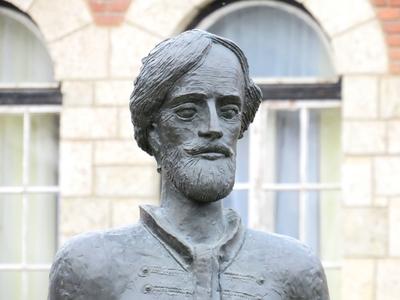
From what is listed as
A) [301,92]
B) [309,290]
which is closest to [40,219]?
[301,92]

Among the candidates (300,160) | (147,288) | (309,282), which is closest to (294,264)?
(309,282)

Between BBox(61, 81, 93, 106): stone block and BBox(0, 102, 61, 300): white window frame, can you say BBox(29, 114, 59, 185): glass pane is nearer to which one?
BBox(0, 102, 61, 300): white window frame

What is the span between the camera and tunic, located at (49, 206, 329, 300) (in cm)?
430

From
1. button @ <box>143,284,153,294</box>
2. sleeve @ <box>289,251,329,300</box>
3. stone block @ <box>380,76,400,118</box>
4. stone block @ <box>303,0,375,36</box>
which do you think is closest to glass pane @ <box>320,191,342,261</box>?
stone block @ <box>380,76,400,118</box>

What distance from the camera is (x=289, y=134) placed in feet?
41.3

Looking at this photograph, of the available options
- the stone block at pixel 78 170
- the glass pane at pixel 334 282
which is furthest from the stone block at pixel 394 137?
the stone block at pixel 78 170

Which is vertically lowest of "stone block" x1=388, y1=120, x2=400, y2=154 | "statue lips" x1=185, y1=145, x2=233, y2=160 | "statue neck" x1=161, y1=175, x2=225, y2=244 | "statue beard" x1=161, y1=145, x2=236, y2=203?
"statue neck" x1=161, y1=175, x2=225, y2=244

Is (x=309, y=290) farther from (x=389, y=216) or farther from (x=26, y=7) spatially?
(x=26, y=7)

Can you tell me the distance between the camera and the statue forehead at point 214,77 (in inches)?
171

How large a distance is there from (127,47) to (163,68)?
26.2 feet

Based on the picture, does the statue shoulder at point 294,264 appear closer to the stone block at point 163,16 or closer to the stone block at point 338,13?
the stone block at point 338,13

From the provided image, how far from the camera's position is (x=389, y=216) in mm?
11891

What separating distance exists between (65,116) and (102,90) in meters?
0.26

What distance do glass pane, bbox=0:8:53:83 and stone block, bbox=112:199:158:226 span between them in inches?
38.1
